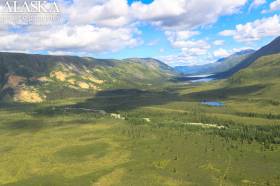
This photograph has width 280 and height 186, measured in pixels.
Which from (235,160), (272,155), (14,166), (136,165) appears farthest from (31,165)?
(272,155)

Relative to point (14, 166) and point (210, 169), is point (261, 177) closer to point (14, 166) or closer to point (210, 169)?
point (210, 169)

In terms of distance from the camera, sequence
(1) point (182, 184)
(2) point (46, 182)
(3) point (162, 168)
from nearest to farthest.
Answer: (1) point (182, 184) < (2) point (46, 182) < (3) point (162, 168)

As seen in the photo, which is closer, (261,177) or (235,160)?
(261,177)

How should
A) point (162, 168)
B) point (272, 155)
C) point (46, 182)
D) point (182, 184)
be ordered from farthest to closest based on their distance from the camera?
point (272, 155) < point (162, 168) < point (46, 182) < point (182, 184)

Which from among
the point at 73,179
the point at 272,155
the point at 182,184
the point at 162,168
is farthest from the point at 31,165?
the point at 272,155

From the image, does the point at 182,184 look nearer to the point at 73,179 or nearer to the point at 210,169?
the point at 210,169

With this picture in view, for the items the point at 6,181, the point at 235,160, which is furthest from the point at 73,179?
the point at 235,160

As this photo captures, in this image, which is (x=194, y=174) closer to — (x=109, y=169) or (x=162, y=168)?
(x=162, y=168)

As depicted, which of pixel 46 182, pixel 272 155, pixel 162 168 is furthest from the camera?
pixel 272 155
